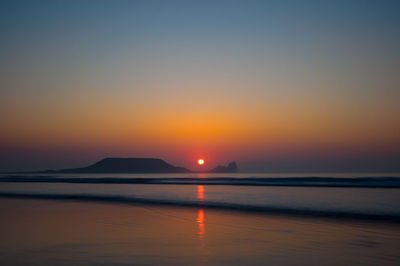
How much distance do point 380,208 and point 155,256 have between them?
11.7 metres

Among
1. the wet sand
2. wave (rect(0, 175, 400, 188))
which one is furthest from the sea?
wave (rect(0, 175, 400, 188))

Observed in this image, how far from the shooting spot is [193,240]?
9.10 m

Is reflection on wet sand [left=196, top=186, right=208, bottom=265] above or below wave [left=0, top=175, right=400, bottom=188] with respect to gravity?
above

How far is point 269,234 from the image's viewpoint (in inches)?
391

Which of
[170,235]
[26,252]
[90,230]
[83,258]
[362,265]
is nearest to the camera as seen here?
[362,265]

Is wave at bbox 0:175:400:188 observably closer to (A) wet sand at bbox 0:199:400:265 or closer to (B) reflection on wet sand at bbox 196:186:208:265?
(B) reflection on wet sand at bbox 196:186:208:265

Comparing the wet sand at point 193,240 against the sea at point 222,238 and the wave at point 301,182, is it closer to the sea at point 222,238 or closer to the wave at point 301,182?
the sea at point 222,238

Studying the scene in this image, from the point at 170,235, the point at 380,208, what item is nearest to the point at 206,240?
the point at 170,235

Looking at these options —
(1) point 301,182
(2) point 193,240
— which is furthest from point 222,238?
(1) point 301,182

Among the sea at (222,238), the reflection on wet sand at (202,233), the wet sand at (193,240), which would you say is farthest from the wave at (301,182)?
the wet sand at (193,240)

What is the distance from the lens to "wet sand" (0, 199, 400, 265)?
23.6ft

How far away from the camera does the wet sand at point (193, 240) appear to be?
23.6 feet

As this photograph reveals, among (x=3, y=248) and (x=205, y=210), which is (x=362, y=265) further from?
(x=205, y=210)

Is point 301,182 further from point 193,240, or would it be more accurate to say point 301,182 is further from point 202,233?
point 193,240
